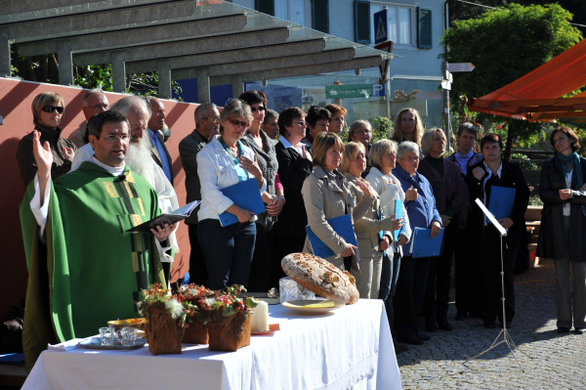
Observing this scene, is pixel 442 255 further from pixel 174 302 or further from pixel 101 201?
pixel 174 302

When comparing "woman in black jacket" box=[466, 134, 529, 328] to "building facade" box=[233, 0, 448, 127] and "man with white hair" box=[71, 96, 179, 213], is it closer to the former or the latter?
"man with white hair" box=[71, 96, 179, 213]

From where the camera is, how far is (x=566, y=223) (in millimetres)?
9211

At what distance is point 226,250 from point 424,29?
25557 mm

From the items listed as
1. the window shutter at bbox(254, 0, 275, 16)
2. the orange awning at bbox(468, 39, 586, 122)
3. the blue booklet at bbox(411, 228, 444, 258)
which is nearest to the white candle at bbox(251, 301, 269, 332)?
the blue booklet at bbox(411, 228, 444, 258)

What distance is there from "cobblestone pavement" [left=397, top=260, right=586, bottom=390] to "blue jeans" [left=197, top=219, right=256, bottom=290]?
60.2 inches

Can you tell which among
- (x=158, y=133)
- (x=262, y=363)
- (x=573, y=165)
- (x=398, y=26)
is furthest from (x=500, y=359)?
(x=398, y=26)

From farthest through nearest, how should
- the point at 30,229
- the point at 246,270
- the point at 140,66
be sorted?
1. the point at 140,66
2. the point at 246,270
3. the point at 30,229

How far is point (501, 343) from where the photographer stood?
844cm

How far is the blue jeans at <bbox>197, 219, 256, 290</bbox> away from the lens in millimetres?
6629

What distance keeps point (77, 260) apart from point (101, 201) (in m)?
0.36

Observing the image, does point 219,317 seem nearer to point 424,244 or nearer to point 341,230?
point 341,230

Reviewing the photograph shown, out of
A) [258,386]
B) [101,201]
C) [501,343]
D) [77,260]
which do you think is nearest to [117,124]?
[101,201]

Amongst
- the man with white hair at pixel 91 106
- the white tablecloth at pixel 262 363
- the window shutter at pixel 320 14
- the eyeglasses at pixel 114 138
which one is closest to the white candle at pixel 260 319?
the white tablecloth at pixel 262 363

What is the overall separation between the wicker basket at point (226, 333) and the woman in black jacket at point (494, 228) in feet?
19.7
